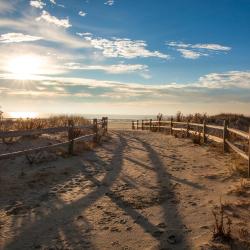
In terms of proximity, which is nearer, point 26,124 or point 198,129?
point 26,124

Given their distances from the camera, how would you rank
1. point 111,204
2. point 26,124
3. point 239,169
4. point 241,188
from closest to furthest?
point 111,204 < point 241,188 < point 239,169 < point 26,124

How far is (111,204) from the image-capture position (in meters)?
7.41

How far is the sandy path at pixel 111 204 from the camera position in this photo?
5539mm

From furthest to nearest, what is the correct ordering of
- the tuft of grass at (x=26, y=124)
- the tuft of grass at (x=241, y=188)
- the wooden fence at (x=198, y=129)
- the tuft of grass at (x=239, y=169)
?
the tuft of grass at (x=26, y=124) → the wooden fence at (x=198, y=129) → the tuft of grass at (x=239, y=169) → the tuft of grass at (x=241, y=188)

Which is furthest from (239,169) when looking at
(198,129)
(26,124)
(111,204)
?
(198,129)

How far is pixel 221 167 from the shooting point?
11.5 meters

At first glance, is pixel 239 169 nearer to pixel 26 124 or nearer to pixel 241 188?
pixel 241 188

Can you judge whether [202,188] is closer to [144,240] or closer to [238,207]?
[238,207]

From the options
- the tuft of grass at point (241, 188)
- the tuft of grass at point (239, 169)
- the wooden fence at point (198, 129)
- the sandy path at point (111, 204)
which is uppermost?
the wooden fence at point (198, 129)

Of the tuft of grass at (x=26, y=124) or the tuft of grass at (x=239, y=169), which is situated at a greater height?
the tuft of grass at (x=26, y=124)

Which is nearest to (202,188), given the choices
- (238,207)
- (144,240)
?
(238,207)

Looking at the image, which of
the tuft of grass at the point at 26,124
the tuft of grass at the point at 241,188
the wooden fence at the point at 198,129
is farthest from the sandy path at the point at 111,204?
the tuft of grass at the point at 26,124

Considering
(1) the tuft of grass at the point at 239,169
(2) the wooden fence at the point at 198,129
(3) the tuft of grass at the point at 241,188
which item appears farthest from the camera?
(2) the wooden fence at the point at 198,129

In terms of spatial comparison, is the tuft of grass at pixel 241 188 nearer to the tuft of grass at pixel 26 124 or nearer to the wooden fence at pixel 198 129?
the wooden fence at pixel 198 129
